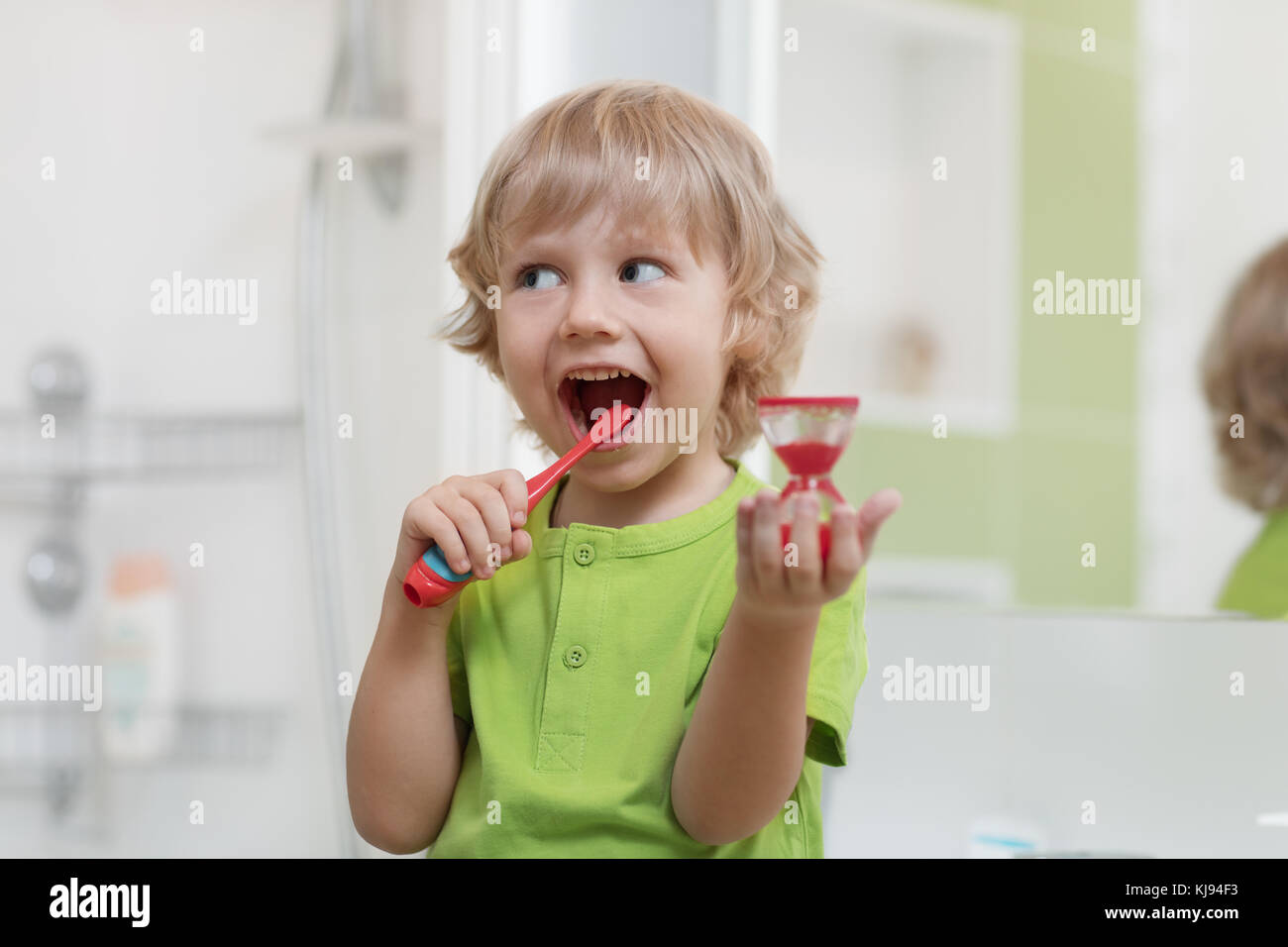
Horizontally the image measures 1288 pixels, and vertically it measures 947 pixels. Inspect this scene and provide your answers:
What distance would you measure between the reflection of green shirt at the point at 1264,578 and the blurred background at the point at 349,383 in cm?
2

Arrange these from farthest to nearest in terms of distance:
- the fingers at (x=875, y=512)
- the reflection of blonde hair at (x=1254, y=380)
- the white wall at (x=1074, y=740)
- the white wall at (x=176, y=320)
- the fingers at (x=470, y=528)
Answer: the white wall at (x=176, y=320), the reflection of blonde hair at (x=1254, y=380), the white wall at (x=1074, y=740), the fingers at (x=470, y=528), the fingers at (x=875, y=512)

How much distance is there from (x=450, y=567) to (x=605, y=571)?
0.09 metres

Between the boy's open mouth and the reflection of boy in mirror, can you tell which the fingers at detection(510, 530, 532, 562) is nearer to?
the boy's open mouth

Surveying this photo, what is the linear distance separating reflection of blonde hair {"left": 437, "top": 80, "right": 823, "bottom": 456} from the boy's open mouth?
5 centimetres

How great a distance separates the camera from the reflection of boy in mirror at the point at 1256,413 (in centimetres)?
80

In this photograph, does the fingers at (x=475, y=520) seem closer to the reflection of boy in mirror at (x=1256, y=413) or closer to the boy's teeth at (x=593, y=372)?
the boy's teeth at (x=593, y=372)

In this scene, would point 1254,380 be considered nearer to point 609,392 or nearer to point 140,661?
point 609,392

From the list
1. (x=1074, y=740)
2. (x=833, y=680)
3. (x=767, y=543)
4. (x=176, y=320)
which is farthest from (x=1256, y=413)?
(x=176, y=320)

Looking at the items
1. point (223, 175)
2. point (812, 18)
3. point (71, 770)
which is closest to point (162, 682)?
point (71, 770)

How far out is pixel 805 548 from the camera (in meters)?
0.42

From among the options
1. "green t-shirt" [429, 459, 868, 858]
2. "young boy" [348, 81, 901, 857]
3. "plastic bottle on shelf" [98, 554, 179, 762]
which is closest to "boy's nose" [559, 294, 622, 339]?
"young boy" [348, 81, 901, 857]

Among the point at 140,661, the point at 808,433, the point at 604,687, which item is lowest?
the point at 140,661

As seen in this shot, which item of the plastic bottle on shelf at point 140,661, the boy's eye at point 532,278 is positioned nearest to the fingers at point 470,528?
the boy's eye at point 532,278
